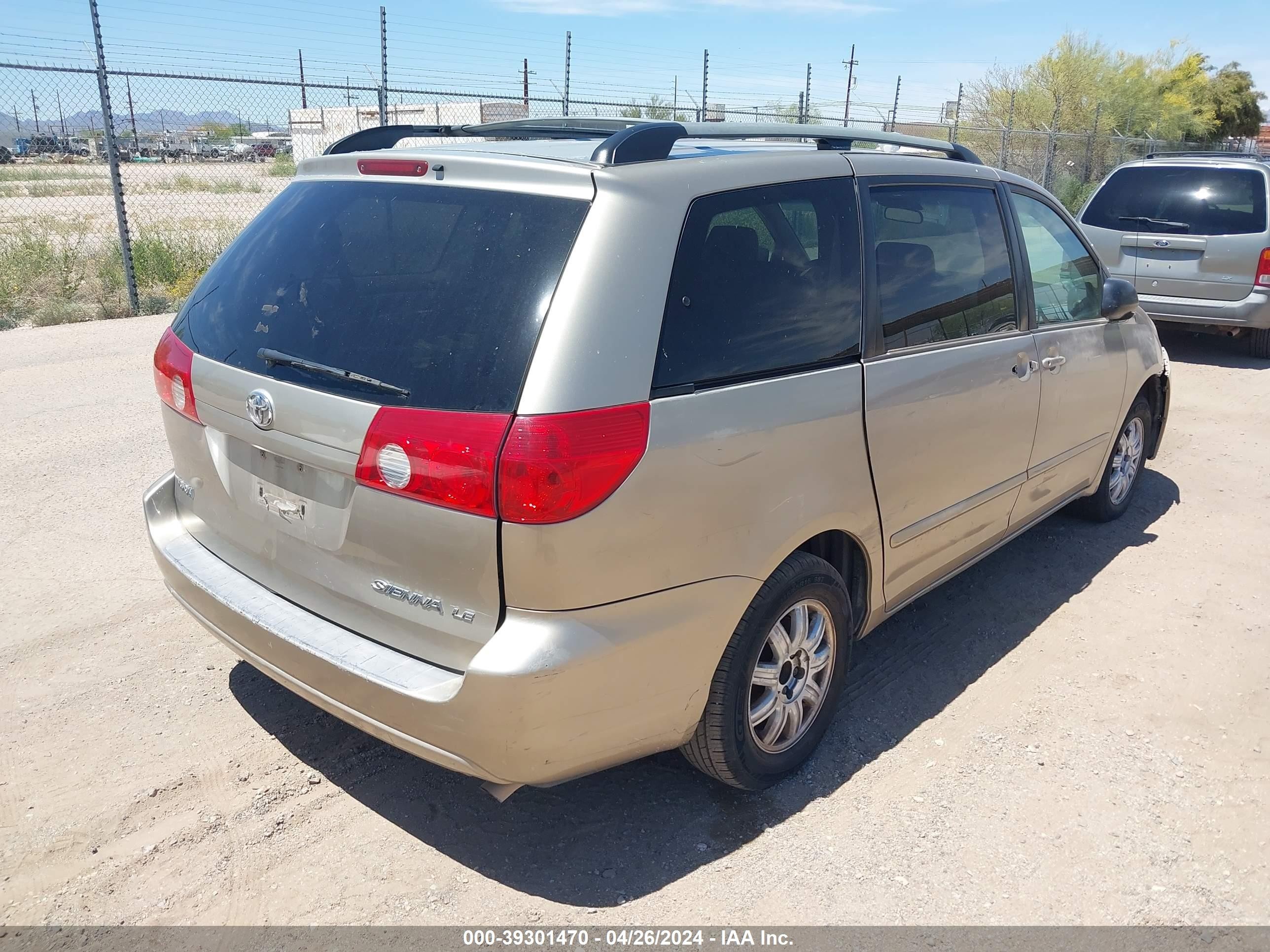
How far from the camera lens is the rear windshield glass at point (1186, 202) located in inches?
364

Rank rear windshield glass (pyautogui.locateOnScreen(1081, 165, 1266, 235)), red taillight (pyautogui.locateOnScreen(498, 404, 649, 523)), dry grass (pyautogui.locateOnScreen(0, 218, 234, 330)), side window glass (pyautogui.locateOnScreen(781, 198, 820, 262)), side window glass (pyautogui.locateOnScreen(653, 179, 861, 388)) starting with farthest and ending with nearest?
dry grass (pyautogui.locateOnScreen(0, 218, 234, 330))
rear windshield glass (pyautogui.locateOnScreen(1081, 165, 1266, 235))
side window glass (pyautogui.locateOnScreen(781, 198, 820, 262))
side window glass (pyautogui.locateOnScreen(653, 179, 861, 388))
red taillight (pyautogui.locateOnScreen(498, 404, 649, 523))

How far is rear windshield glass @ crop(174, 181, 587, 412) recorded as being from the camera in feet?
7.63

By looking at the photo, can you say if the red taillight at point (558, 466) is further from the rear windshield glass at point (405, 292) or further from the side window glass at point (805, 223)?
the side window glass at point (805, 223)

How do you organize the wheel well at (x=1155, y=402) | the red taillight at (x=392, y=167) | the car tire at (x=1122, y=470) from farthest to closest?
the wheel well at (x=1155, y=402)
the car tire at (x=1122, y=470)
the red taillight at (x=392, y=167)

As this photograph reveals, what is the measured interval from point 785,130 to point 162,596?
307 cm

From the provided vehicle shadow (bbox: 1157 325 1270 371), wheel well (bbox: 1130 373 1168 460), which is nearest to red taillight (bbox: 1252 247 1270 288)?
vehicle shadow (bbox: 1157 325 1270 371)

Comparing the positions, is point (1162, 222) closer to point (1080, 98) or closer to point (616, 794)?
point (616, 794)

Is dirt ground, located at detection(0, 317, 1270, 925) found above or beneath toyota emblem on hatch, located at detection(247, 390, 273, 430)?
beneath

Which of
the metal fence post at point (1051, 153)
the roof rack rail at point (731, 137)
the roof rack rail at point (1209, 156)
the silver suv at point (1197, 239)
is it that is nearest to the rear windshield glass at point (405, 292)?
the roof rack rail at point (731, 137)

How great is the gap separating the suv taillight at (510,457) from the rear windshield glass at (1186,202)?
907 cm

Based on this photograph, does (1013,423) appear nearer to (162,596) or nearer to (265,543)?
(265,543)

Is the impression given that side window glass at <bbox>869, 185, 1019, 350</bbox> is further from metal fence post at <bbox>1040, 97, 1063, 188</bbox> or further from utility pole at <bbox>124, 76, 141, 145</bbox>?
metal fence post at <bbox>1040, 97, 1063, 188</bbox>

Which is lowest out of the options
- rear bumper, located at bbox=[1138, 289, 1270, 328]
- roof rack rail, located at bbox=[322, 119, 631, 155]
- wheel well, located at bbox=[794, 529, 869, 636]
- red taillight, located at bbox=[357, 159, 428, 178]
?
rear bumper, located at bbox=[1138, 289, 1270, 328]

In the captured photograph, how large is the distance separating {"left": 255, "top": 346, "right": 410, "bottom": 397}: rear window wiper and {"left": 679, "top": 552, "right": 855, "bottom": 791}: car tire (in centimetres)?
112
